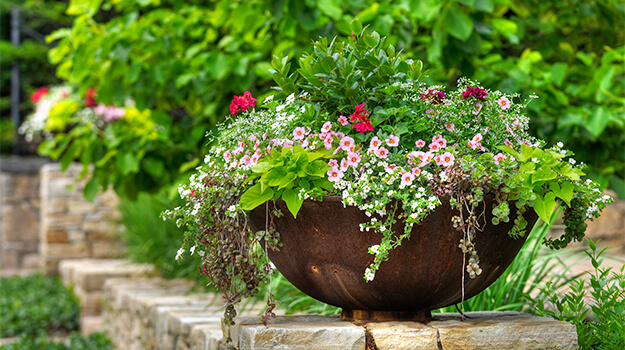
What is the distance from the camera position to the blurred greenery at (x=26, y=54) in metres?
8.53

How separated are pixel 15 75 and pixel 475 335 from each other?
8543 millimetres

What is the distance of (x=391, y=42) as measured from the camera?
2.55m

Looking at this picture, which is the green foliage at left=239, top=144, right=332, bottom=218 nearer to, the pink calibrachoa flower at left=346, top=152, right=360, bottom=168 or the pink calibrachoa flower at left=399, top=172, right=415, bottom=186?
the pink calibrachoa flower at left=346, top=152, right=360, bottom=168

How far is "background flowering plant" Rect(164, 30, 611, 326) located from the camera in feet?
4.59

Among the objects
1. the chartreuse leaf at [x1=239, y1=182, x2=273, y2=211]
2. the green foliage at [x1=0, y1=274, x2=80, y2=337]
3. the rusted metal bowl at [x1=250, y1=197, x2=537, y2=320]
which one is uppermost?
the chartreuse leaf at [x1=239, y1=182, x2=273, y2=211]

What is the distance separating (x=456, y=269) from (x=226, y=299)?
54 centimetres

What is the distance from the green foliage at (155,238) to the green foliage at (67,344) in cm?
60

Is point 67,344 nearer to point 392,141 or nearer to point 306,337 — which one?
point 306,337

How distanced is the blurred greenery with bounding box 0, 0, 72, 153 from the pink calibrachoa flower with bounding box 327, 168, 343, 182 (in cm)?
768

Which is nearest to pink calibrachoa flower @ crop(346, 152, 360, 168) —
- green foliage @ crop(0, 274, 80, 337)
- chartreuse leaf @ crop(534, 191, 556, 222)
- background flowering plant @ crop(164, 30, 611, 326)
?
background flowering plant @ crop(164, 30, 611, 326)

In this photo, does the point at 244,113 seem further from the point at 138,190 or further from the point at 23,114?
the point at 23,114

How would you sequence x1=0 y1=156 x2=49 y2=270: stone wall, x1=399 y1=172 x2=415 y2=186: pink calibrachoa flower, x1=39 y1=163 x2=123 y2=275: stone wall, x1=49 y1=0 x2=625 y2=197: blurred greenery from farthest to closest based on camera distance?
x1=0 y1=156 x2=49 y2=270: stone wall → x1=39 y1=163 x2=123 y2=275: stone wall → x1=49 y1=0 x2=625 y2=197: blurred greenery → x1=399 y1=172 x2=415 y2=186: pink calibrachoa flower

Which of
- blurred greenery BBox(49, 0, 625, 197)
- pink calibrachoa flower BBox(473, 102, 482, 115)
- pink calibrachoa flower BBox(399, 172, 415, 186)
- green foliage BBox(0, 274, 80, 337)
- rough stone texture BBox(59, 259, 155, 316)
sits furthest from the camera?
rough stone texture BBox(59, 259, 155, 316)

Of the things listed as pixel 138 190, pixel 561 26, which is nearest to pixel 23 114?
pixel 138 190
